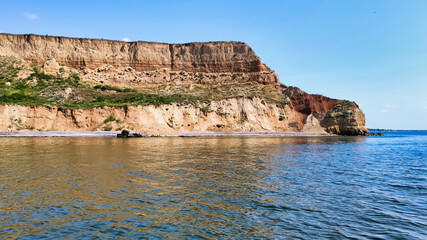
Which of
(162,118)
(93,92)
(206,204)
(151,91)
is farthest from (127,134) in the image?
(206,204)

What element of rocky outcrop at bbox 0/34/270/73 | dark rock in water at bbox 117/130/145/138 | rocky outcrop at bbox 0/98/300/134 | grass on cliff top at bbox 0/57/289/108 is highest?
rocky outcrop at bbox 0/34/270/73

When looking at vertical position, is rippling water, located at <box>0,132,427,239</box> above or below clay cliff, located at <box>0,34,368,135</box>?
below

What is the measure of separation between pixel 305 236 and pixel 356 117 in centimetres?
7693

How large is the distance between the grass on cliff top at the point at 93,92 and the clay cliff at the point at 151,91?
0.22 meters

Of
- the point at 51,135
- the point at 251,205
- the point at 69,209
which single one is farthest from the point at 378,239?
the point at 51,135

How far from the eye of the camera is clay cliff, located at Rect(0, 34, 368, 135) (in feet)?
176

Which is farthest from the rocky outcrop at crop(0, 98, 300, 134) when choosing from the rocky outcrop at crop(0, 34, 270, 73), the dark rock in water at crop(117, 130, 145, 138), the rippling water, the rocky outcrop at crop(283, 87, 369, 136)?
the rippling water

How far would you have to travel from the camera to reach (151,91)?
7588 centimetres

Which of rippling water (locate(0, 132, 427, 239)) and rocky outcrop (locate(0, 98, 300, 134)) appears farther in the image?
rocky outcrop (locate(0, 98, 300, 134))

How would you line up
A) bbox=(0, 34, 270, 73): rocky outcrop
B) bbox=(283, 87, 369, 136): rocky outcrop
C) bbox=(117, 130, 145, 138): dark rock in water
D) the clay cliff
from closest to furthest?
bbox=(117, 130, 145, 138): dark rock in water < the clay cliff < bbox=(283, 87, 369, 136): rocky outcrop < bbox=(0, 34, 270, 73): rocky outcrop

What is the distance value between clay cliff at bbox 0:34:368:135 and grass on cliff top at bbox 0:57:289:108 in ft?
0.72

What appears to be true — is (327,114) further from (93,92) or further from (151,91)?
(93,92)

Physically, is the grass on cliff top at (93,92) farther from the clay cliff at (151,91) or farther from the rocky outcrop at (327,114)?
the rocky outcrop at (327,114)

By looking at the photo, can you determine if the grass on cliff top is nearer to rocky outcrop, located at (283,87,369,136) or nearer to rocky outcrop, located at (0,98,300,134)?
rocky outcrop, located at (0,98,300,134)
